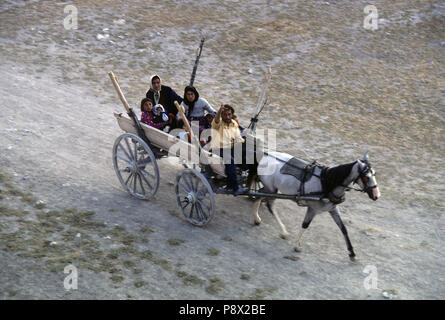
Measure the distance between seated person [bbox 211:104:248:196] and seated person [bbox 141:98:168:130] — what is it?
1.23 m

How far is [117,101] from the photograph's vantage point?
1229cm

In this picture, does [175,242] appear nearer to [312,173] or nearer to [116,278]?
[116,278]

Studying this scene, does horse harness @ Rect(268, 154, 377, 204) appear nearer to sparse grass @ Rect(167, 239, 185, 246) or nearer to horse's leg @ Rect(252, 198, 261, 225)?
horse's leg @ Rect(252, 198, 261, 225)

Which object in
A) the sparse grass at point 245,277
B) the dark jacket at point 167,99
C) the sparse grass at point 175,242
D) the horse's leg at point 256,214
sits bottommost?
the sparse grass at point 245,277

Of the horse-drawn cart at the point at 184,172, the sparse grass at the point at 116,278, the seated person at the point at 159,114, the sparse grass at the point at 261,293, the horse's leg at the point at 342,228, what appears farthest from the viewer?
the seated person at the point at 159,114

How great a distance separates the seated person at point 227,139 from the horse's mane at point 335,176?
1236 mm

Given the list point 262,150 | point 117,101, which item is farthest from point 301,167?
point 117,101

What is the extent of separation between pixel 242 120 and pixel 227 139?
439 cm

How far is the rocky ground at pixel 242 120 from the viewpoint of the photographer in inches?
265

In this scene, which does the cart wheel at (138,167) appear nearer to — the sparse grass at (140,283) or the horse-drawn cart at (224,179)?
the horse-drawn cart at (224,179)

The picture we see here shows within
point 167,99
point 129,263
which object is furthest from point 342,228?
point 167,99

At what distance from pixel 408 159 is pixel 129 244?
255 inches

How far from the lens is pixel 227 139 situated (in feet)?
24.4

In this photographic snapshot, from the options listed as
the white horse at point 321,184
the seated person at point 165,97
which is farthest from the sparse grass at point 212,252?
the seated person at point 165,97
